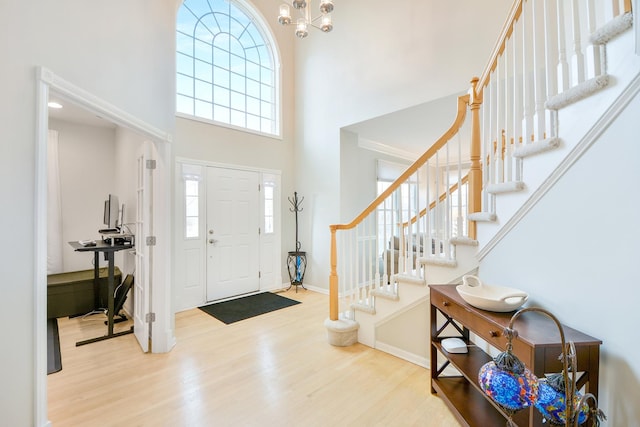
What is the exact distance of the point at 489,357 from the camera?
6.13ft

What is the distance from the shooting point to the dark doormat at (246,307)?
3680 millimetres

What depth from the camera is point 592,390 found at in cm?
118

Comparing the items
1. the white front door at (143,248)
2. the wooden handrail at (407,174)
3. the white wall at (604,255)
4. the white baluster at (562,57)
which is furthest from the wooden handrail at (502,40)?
the white front door at (143,248)

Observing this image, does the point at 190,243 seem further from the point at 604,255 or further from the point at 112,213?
the point at 604,255

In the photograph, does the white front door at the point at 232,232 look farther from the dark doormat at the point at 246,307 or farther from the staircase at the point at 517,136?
the staircase at the point at 517,136

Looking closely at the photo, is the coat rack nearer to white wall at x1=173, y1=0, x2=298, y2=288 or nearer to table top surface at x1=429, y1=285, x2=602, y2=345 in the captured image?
white wall at x1=173, y1=0, x2=298, y2=288

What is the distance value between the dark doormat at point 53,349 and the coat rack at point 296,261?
305 centimetres

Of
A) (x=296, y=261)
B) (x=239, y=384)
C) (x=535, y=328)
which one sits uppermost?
(x=535, y=328)

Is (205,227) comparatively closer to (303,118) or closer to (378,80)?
(303,118)

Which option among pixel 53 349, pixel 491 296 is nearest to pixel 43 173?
pixel 53 349

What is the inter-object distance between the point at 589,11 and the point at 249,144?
4163mm

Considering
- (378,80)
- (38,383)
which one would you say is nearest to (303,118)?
(378,80)

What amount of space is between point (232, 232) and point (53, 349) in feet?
7.66

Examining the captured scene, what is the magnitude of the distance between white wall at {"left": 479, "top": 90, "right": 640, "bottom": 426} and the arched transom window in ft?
14.1
